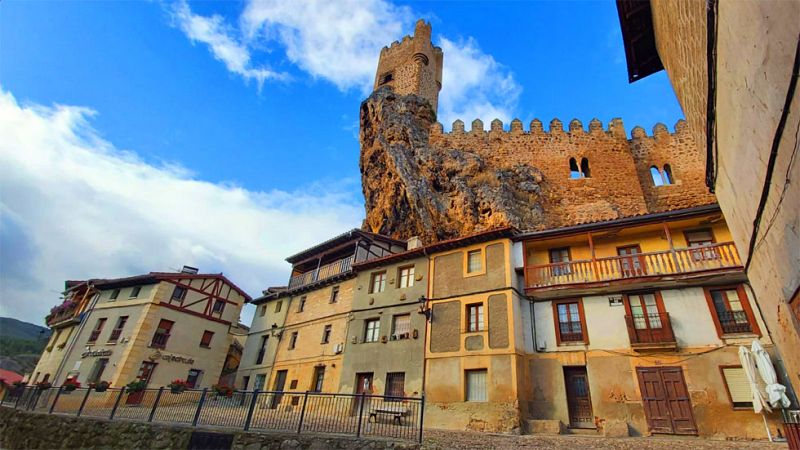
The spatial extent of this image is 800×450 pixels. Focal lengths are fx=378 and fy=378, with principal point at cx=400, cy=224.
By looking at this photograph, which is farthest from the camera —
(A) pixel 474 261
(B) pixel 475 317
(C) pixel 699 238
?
(A) pixel 474 261

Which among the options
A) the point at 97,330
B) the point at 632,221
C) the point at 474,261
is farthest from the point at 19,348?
the point at 632,221

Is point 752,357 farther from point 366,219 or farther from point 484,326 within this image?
point 366,219

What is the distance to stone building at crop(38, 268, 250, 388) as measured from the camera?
73.9 feet

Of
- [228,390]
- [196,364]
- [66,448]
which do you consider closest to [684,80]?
[228,390]

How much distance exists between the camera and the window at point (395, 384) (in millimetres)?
15295

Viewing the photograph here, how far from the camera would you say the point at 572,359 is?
12.9 meters

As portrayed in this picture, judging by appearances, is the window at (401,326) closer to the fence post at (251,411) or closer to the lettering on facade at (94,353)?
the fence post at (251,411)

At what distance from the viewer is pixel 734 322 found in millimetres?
11453

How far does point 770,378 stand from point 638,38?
9.18 metres

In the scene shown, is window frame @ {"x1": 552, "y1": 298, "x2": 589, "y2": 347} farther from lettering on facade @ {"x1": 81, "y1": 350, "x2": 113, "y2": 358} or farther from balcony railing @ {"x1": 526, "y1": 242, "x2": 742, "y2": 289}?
lettering on facade @ {"x1": 81, "y1": 350, "x2": 113, "y2": 358}

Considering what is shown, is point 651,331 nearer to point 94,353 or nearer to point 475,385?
point 475,385

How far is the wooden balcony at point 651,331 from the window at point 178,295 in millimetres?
25870

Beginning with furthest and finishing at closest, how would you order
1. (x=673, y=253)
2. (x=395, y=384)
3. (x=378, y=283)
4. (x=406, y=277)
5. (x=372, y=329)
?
(x=378, y=283) → (x=406, y=277) → (x=372, y=329) → (x=395, y=384) → (x=673, y=253)

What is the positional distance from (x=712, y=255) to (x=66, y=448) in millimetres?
22465
